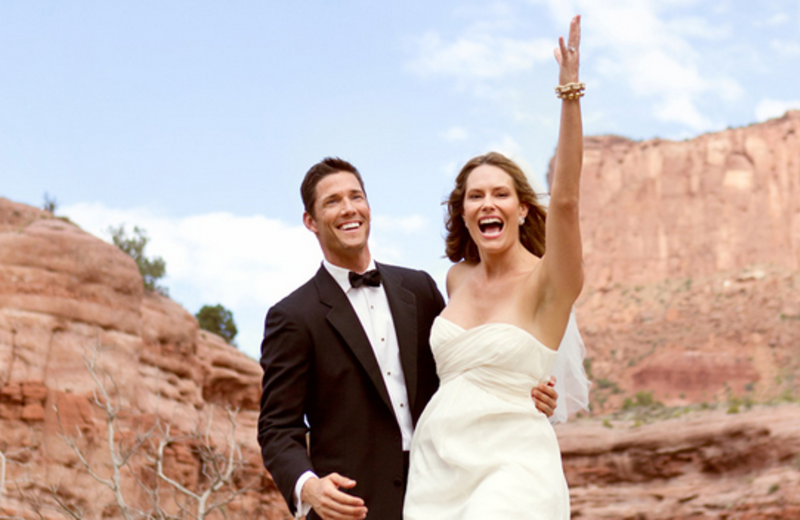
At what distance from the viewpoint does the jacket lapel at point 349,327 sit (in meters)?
3.78

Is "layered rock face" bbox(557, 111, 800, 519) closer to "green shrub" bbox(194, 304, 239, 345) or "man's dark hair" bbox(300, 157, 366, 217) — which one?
"green shrub" bbox(194, 304, 239, 345)

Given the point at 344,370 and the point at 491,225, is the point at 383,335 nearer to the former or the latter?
the point at 344,370

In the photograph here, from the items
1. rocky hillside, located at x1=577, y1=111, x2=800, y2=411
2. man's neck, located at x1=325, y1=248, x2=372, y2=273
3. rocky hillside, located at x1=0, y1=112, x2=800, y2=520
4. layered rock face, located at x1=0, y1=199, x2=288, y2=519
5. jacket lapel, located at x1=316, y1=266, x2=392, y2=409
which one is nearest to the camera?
jacket lapel, located at x1=316, y1=266, x2=392, y2=409

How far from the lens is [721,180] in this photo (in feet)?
236

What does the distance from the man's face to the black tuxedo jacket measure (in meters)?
0.23

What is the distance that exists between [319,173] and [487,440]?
4.63 feet

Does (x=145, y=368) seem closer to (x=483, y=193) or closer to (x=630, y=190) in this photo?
(x=483, y=193)

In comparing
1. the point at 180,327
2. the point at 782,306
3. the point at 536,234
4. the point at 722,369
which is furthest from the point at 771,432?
the point at 782,306

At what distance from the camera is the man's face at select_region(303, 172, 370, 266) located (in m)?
3.93

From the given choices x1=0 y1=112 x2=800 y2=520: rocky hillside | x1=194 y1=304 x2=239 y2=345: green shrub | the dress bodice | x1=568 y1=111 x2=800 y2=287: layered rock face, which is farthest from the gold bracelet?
x1=568 y1=111 x2=800 y2=287: layered rock face

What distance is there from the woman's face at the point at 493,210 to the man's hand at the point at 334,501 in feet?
4.03

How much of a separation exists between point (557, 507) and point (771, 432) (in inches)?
910

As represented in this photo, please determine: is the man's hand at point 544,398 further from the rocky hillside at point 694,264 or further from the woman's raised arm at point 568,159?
the rocky hillside at point 694,264

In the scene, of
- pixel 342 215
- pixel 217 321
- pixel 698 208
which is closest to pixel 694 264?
pixel 698 208
